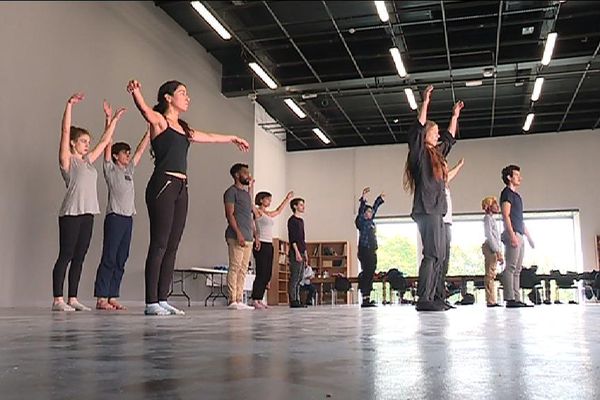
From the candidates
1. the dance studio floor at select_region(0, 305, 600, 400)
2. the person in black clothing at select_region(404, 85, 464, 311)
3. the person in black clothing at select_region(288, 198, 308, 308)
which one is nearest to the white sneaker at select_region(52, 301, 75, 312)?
the person in black clothing at select_region(404, 85, 464, 311)

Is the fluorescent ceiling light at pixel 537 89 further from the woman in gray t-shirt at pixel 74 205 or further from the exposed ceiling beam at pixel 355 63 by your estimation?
the woman in gray t-shirt at pixel 74 205

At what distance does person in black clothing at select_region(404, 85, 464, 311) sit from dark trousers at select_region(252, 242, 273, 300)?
2.10m

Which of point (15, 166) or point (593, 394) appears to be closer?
point (593, 394)

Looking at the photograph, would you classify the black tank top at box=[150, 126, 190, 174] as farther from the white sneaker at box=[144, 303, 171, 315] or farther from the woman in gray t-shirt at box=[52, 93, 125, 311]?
the woman in gray t-shirt at box=[52, 93, 125, 311]

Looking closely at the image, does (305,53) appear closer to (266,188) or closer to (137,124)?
(137,124)

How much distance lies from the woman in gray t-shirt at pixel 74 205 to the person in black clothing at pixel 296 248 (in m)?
3.10

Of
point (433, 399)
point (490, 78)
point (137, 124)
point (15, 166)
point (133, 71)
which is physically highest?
point (490, 78)

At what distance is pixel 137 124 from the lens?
8945 mm

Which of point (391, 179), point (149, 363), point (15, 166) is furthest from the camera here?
point (391, 179)

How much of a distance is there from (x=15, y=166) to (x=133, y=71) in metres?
2.97

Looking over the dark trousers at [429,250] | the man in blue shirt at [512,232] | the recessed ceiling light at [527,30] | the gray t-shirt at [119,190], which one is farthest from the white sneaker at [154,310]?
the recessed ceiling light at [527,30]

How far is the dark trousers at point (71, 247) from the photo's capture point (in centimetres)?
447

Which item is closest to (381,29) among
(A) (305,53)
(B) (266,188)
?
(A) (305,53)

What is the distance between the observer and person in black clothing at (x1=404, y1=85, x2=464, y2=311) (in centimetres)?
438
